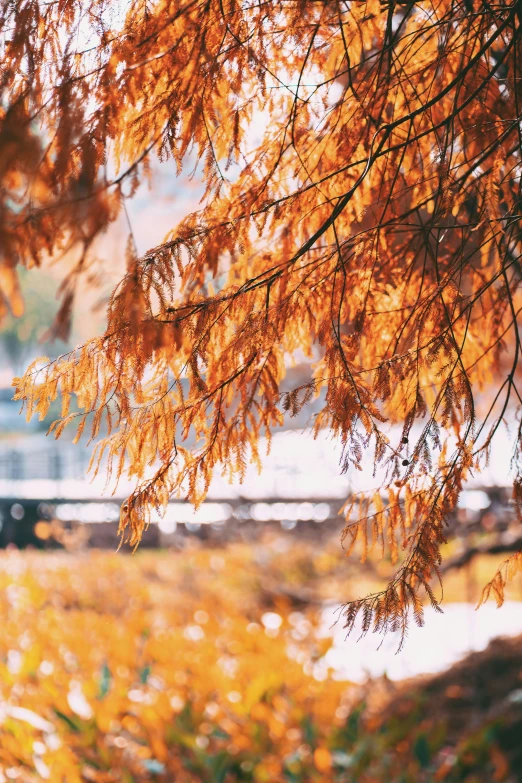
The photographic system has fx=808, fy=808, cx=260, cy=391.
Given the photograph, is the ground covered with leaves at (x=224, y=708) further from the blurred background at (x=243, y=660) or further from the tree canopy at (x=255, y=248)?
the tree canopy at (x=255, y=248)

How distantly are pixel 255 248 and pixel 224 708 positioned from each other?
3.23m

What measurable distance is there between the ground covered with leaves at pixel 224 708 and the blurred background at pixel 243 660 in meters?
0.01

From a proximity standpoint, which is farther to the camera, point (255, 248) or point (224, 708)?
point (224, 708)

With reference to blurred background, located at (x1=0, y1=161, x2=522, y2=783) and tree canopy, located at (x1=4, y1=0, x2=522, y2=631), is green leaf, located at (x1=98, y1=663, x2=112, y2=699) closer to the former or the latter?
blurred background, located at (x1=0, y1=161, x2=522, y2=783)

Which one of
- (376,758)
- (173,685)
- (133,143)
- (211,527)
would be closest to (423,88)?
(133,143)

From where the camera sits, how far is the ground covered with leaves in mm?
4148

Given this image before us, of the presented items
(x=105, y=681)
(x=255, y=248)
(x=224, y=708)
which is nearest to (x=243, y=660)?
(x=224, y=708)

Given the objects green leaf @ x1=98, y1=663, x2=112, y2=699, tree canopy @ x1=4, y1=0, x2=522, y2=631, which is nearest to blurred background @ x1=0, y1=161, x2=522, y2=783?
green leaf @ x1=98, y1=663, x2=112, y2=699

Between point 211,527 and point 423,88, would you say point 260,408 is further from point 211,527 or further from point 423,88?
point 211,527

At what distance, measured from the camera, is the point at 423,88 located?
2.48 meters

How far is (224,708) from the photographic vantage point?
470 cm

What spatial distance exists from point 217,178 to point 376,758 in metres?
3.44

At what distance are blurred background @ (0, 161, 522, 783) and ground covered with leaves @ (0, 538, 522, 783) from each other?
0.01 metres

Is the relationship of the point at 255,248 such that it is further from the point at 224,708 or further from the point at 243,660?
the point at 243,660
